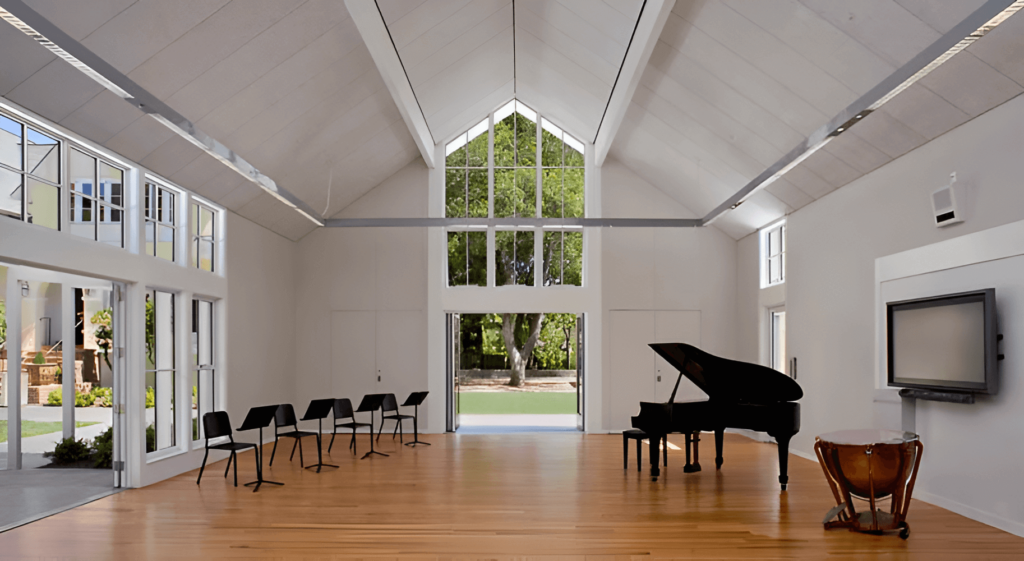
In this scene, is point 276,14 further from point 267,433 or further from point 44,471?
point 267,433

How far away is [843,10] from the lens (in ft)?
19.8

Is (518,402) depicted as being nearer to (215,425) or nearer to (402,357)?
(402,357)

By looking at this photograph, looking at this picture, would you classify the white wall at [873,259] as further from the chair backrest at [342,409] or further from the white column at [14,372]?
the white column at [14,372]

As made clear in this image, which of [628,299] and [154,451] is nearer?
[154,451]

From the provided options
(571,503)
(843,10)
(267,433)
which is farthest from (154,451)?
(843,10)

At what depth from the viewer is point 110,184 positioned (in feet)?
25.4

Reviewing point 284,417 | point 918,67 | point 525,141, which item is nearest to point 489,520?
point 284,417

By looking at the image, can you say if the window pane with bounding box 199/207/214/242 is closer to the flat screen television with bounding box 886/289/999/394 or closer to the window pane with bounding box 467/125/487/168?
the window pane with bounding box 467/125/487/168

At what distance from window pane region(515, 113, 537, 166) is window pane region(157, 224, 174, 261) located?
6.44 meters

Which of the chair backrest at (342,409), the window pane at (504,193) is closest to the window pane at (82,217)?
the chair backrest at (342,409)

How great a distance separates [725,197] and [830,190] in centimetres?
219

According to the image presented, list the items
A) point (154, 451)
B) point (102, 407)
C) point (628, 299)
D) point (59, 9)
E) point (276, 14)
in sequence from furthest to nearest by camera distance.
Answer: point (628, 299)
point (102, 407)
point (154, 451)
point (276, 14)
point (59, 9)

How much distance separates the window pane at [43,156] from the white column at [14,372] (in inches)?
103

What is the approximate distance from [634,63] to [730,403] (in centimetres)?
386
